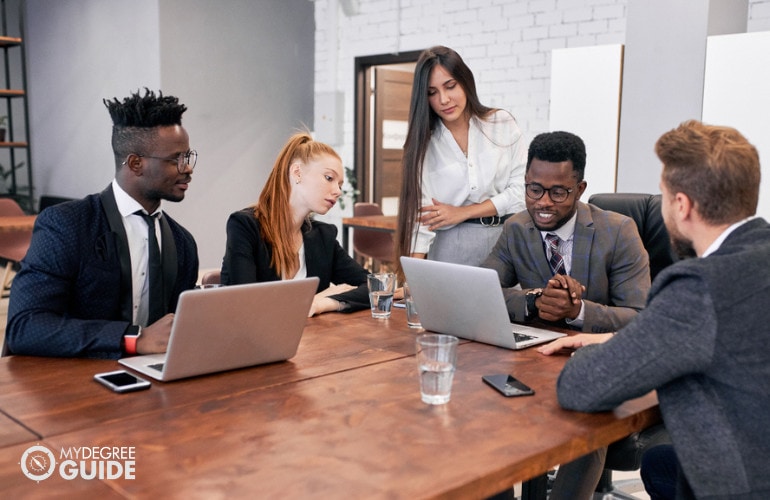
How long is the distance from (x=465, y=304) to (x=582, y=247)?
1.71 ft

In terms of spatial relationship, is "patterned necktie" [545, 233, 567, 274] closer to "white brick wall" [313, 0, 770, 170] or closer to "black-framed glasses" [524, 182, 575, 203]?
"black-framed glasses" [524, 182, 575, 203]

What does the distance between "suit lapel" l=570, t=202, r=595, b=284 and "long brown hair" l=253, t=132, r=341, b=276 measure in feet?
2.77

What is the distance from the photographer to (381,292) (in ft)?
6.91

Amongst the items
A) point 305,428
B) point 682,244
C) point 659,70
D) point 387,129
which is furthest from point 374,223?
point 305,428

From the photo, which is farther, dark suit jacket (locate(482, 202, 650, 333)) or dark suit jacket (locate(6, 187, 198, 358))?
dark suit jacket (locate(482, 202, 650, 333))

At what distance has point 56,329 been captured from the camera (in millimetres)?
1601

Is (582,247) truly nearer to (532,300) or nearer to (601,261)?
(601,261)

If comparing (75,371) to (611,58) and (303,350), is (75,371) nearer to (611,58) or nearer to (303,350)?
(303,350)

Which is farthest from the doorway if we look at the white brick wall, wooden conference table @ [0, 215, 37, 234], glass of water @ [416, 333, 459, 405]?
glass of water @ [416, 333, 459, 405]

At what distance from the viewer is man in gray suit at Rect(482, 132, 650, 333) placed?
2059 mm

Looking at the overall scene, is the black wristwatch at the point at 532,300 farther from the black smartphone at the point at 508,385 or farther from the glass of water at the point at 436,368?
the glass of water at the point at 436,368

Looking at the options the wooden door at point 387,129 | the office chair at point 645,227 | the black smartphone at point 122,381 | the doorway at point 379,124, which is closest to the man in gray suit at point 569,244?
the office chair at point 645,227

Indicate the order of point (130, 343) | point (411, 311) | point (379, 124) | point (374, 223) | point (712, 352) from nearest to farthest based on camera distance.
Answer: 1. point (712, 352)
2. point (130, 343)
3. point (411, 311)
4. point (374, 223)
5. point (379, 124)

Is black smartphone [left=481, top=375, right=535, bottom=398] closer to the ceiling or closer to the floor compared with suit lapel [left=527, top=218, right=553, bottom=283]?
closer to the floor
